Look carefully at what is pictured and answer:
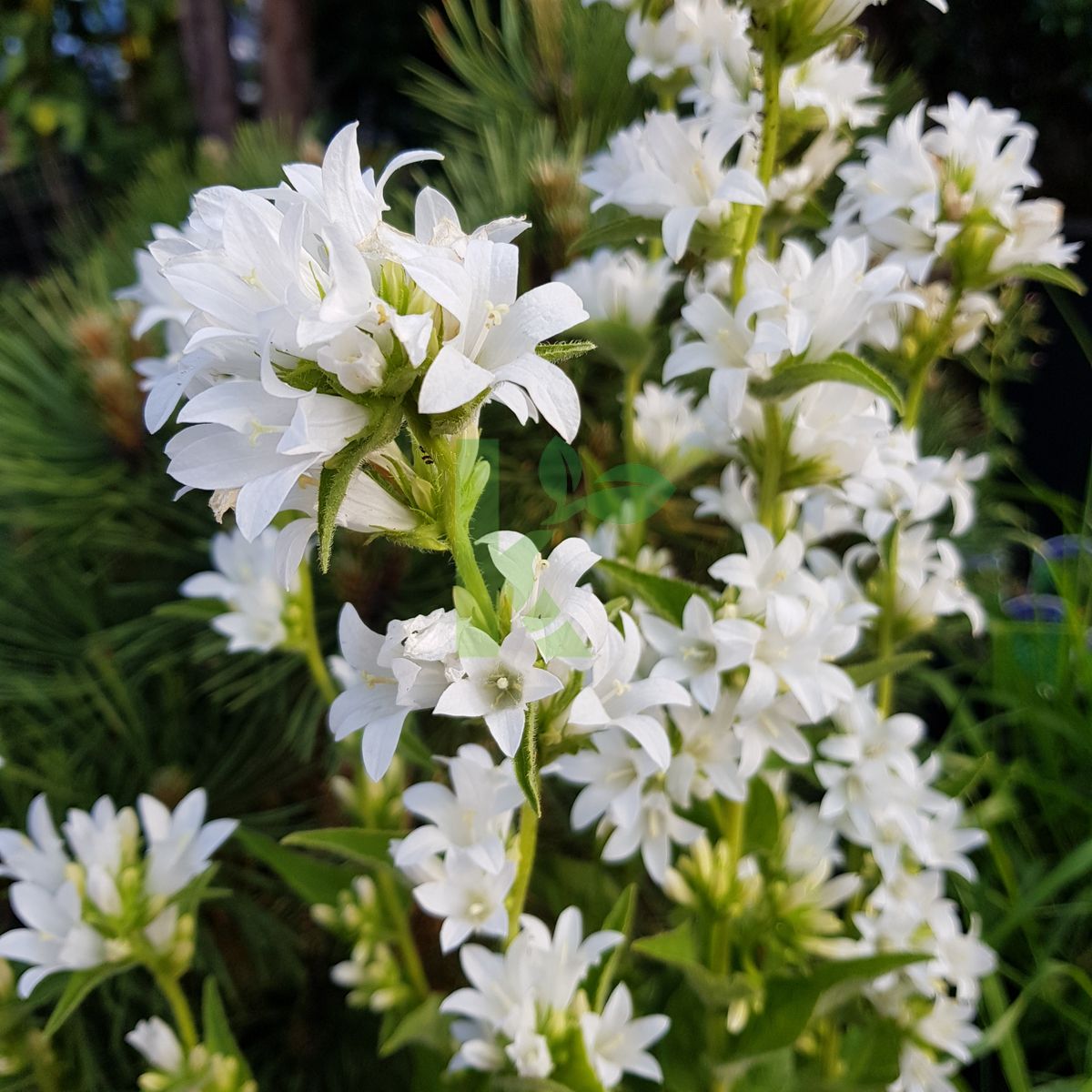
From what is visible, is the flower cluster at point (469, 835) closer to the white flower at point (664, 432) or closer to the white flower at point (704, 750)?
the white flower at point (704, 750)

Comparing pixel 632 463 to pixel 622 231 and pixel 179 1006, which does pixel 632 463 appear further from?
pixel 179 1006

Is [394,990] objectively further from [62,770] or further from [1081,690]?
[1081,690]

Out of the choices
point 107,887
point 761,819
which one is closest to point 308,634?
point 107,887

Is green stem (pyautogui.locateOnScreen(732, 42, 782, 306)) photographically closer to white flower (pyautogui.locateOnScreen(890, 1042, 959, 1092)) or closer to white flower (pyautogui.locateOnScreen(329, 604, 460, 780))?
white flower (pyautogui.locateOnScreen(329, 604, 460, 780))

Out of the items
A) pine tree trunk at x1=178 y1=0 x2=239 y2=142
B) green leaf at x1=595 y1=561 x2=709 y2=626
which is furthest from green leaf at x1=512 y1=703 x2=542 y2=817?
pine tree trunk at x1=178 y1=0 x2=239 y2=142

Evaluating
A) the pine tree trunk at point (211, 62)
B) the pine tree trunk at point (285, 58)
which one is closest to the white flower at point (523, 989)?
the pine tree trunk at point (285, 58)

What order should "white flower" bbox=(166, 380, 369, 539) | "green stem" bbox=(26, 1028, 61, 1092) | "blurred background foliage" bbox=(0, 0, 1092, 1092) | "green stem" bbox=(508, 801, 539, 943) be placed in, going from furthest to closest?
"blurred background foliage" bbox=(0, 0, 1092, 1092)
"green stem" bbox=(26, 1028, 61, 1092)
"green stem" bbox=(508, 801, 539, 943)
"white flower" bbox=(166, 380, 369, 539)
